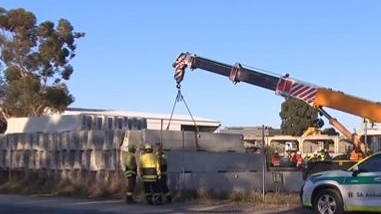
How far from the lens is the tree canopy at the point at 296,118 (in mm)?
95625

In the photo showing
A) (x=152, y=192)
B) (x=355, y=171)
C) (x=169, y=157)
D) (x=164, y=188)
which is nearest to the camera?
(x=355, y=171)

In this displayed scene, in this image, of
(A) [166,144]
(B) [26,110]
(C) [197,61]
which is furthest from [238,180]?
(B) [26,110]

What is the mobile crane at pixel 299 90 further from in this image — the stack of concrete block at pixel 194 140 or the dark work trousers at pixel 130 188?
the dark work trousers at pixel 130 188

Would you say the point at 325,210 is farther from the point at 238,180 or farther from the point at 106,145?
the point at 106,145

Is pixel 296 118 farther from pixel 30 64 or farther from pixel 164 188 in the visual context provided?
pixel 164 188

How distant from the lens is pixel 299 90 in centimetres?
2794

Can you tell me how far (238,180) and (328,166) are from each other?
427 cm

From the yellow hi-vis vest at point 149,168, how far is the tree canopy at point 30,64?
32.4 metres

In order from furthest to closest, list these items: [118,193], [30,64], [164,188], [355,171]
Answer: [30,64] < [118,193] < [164,188] < [355,171]

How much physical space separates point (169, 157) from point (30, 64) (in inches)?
1241

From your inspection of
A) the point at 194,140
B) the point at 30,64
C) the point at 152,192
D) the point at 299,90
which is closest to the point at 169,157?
the point at 194,140

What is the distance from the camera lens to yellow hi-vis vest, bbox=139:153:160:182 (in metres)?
21.1

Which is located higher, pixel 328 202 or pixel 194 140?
pixel 194 140

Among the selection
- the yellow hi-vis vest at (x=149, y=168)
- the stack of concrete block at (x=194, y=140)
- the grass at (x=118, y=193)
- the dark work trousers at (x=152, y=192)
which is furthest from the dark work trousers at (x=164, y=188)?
the stack of concrete block at (x=194, y=140)
